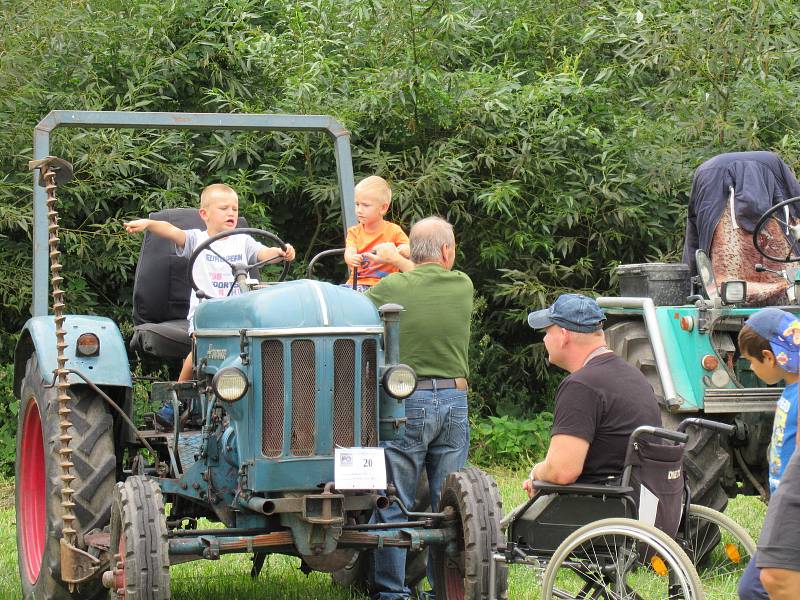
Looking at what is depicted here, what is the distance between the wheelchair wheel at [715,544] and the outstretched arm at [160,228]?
242cm

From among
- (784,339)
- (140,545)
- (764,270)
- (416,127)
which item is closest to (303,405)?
(140,545)

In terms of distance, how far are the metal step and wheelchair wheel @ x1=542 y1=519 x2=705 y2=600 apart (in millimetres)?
1814

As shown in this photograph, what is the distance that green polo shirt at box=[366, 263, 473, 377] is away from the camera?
17.4 ft

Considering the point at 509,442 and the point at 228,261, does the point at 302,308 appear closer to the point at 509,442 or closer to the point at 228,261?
the point at 228,261

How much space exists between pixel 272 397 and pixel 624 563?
4.22 feet

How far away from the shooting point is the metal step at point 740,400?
235 inches

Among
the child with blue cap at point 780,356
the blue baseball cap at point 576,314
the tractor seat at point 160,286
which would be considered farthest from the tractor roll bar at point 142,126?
the child with blue cap at point 780,356

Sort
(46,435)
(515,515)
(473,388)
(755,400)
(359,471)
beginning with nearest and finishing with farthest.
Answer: (359,471) → (515,515) → (46,435) → (755,400) → (473,388)

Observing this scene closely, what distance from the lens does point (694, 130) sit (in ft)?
30.6

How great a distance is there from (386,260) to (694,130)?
448cm

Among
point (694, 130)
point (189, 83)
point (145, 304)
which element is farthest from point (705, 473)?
point (189, 83)

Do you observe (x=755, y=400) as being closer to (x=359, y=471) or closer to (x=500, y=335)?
(x=359, y=471)

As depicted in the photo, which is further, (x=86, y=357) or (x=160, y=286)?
(x=160, y=286)

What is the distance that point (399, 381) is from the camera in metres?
4.48
